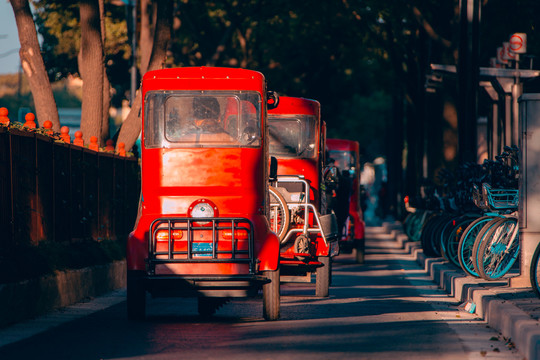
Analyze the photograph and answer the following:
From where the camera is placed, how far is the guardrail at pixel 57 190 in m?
12.2

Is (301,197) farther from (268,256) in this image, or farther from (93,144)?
(93,144)

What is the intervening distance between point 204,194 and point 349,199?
10120mm

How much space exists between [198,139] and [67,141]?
167 inches

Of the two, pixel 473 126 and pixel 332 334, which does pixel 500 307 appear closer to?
pixel 332 334

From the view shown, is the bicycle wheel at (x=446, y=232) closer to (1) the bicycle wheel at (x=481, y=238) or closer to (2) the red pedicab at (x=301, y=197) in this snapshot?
(2) the red pedicab at (x=301, y=197)

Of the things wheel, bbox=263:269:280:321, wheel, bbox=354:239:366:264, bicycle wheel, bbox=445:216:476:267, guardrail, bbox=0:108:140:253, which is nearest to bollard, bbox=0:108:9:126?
guardrail, bbox=0:108:140:253

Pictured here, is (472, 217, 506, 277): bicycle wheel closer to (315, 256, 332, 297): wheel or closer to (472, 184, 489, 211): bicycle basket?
(472, 184, 489, 211): bicycle basket

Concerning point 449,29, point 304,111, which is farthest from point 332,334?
point 449,29

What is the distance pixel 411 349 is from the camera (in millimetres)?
9094

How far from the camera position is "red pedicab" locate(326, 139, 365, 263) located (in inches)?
787

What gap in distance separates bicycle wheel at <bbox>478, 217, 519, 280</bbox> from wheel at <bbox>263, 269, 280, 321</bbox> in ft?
11.3

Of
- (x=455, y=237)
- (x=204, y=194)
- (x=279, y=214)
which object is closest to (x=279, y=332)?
(x=204, y=194)

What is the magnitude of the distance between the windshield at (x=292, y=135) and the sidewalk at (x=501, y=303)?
2.85 metres

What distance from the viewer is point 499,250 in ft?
45.5
